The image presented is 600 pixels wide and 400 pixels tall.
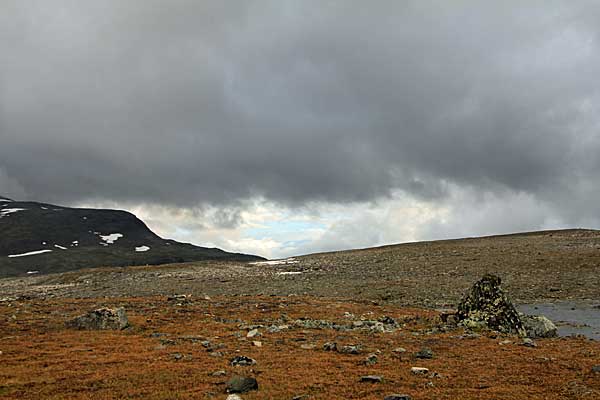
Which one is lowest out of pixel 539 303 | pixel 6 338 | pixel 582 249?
pixel 6 338

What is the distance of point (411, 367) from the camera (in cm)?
1648

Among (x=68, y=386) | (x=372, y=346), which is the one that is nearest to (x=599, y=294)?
(x=372, y=346)

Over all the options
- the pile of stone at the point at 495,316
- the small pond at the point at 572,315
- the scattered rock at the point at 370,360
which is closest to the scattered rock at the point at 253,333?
the scattered rock at the point at 370,360

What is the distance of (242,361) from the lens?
17.6m

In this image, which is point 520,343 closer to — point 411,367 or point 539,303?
point 411,367

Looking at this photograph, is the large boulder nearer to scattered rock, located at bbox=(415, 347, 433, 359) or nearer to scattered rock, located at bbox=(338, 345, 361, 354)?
scattered rock, located at bbox=(338, 345, 361, 354)

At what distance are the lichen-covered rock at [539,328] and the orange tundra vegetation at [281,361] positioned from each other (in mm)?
1489

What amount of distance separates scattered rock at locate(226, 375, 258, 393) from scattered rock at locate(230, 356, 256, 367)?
10.7 ft

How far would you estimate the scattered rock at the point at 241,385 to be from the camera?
44.9ft

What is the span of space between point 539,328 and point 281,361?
14087mm

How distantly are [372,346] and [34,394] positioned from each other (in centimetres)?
1297

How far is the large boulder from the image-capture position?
27.6 meters

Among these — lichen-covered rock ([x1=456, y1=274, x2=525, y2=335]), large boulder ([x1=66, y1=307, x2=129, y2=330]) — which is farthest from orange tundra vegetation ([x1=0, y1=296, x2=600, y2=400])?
lichen-covered rock ([x1=456, y1=274, x2=525, y2=335])

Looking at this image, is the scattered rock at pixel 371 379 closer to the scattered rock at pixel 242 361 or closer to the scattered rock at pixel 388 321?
the scattered rock at pixel 242 361
